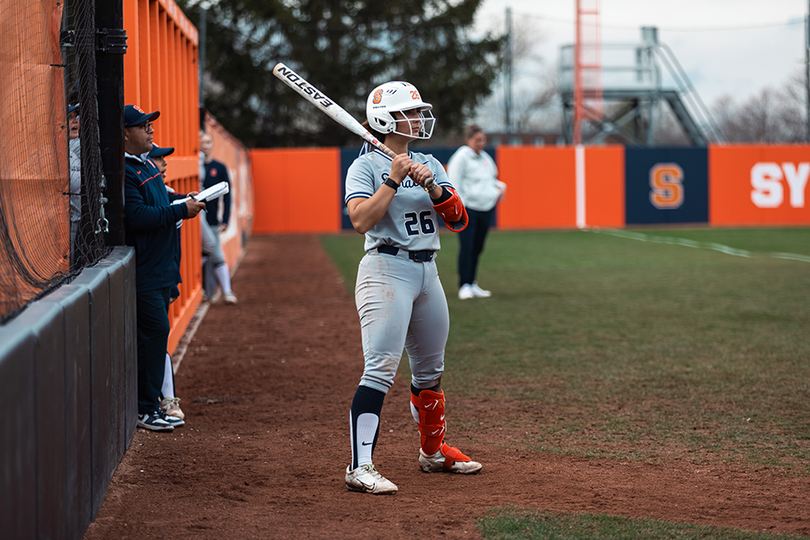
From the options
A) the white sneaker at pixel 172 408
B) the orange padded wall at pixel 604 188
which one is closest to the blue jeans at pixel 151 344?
the white sneaker at pixel 172 408

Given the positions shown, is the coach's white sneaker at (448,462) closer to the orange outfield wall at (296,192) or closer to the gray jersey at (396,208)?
the gray jersey at (396,208)

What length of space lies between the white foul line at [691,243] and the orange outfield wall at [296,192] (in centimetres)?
717

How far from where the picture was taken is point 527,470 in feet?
14.5

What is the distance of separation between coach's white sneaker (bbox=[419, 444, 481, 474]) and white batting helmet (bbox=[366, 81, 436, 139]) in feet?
5.13

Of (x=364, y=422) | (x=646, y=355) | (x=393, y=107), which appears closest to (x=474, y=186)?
(x=646, y=355)

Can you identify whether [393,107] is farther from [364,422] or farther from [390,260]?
[364,422]

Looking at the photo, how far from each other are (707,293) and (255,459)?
26.7 ft

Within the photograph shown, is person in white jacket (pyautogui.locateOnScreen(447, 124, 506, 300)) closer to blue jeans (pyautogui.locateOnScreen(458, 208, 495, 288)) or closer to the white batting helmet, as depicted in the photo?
blue jeans (pyautogui.locateOnScreen(458, 208, 495, 288))

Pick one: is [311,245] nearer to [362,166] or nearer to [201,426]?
[201,426]

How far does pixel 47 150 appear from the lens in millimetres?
3885

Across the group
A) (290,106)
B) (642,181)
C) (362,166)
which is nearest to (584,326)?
(362,166)

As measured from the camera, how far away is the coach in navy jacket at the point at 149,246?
4969 millimetres

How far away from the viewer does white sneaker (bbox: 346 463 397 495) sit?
159 inches

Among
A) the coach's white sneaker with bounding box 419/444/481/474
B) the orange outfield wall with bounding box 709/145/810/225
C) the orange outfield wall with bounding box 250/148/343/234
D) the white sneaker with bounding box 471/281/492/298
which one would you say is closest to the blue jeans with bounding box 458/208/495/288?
the white sneaker with bounding box 471/281/492/298
